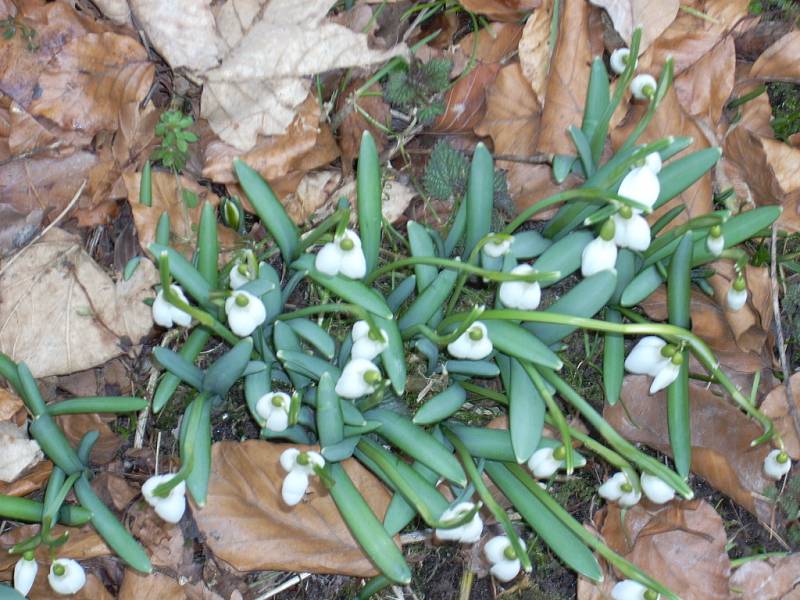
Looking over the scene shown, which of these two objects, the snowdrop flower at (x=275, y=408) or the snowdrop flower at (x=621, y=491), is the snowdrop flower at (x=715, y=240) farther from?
the snowdrop flower at (x=275, y=408)

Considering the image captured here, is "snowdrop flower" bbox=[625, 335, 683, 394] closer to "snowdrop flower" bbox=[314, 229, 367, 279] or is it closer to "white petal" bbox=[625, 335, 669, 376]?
"white petal" bbox=[625, 335, 669, 376]

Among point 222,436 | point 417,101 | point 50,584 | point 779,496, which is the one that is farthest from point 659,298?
point 50,584

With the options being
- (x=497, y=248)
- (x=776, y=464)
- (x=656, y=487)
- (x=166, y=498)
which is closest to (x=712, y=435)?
(x=776, y=464)

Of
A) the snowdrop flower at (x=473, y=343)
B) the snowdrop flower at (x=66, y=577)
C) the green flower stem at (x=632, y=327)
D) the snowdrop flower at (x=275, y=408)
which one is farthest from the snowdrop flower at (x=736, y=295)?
the snowdrop flower at (x=66, y=577)

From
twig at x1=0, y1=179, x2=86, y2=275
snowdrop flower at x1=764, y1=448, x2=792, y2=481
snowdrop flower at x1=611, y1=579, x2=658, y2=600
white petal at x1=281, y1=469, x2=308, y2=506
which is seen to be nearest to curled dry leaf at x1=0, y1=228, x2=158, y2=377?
twig at x1=0, y1=179, x2=86, y2=275

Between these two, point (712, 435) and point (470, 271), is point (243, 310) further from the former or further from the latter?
point (712, 435)

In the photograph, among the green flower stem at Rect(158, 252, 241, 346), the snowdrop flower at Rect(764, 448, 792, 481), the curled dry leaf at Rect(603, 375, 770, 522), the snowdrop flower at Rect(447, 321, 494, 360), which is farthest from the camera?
the curled dry leaf at Rect(603, 375, 770, 522)

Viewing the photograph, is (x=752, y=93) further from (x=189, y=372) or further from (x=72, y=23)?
(x=72, y=23)
